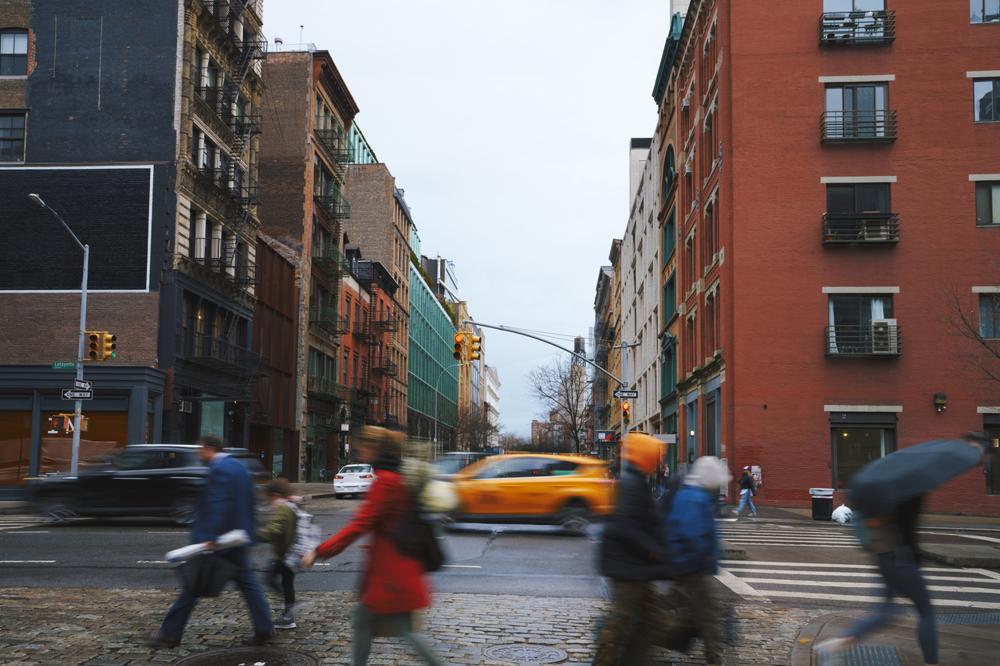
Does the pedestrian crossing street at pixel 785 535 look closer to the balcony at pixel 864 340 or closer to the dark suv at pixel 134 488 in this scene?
the balcony at pixel 864 340

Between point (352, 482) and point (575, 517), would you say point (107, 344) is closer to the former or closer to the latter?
point (352, 482)

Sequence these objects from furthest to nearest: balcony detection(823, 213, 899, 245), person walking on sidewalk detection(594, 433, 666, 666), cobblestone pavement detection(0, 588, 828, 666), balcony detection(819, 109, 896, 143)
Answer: balcony detection(819, 109, 896, 143), balcony detection(823, 213, 899, 245), cobblestone pavement detection(0, 588, 828, 666), person walking on sidewalk detection(594, 433, 666, 666)

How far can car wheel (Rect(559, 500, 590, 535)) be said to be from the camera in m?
18.9

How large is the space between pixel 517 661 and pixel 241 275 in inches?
1357

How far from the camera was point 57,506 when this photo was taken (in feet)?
66.5

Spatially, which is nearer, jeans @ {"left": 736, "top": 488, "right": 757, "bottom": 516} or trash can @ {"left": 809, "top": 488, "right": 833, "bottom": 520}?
trash can @ {"left": 809, "top": 488, "right": 833, "bottom": 520}

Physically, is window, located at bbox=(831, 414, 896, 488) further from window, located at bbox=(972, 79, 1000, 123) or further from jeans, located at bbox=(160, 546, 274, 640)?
jeans, located at bbox=(160, 546, 274, 640)

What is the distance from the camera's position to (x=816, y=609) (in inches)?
415

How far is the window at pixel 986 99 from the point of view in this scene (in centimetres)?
3272

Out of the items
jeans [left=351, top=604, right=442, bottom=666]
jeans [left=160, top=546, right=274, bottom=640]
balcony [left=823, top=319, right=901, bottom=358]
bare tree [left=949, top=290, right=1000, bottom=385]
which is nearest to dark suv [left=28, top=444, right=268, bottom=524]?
jeans [left=160, top=546, right=274, bottom=640]

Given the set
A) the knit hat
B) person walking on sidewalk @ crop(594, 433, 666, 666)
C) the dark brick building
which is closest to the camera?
person walking on sidewalk @ crop(594, 433, 666, 666)

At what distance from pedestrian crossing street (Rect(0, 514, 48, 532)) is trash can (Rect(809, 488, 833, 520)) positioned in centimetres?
1870

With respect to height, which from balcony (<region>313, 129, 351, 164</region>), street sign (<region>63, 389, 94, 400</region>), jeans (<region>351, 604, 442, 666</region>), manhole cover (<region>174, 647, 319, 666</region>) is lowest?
manhole cover (<region>174, 647, 319, 666</region>)

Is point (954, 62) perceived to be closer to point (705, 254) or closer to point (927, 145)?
point (927, 145)
